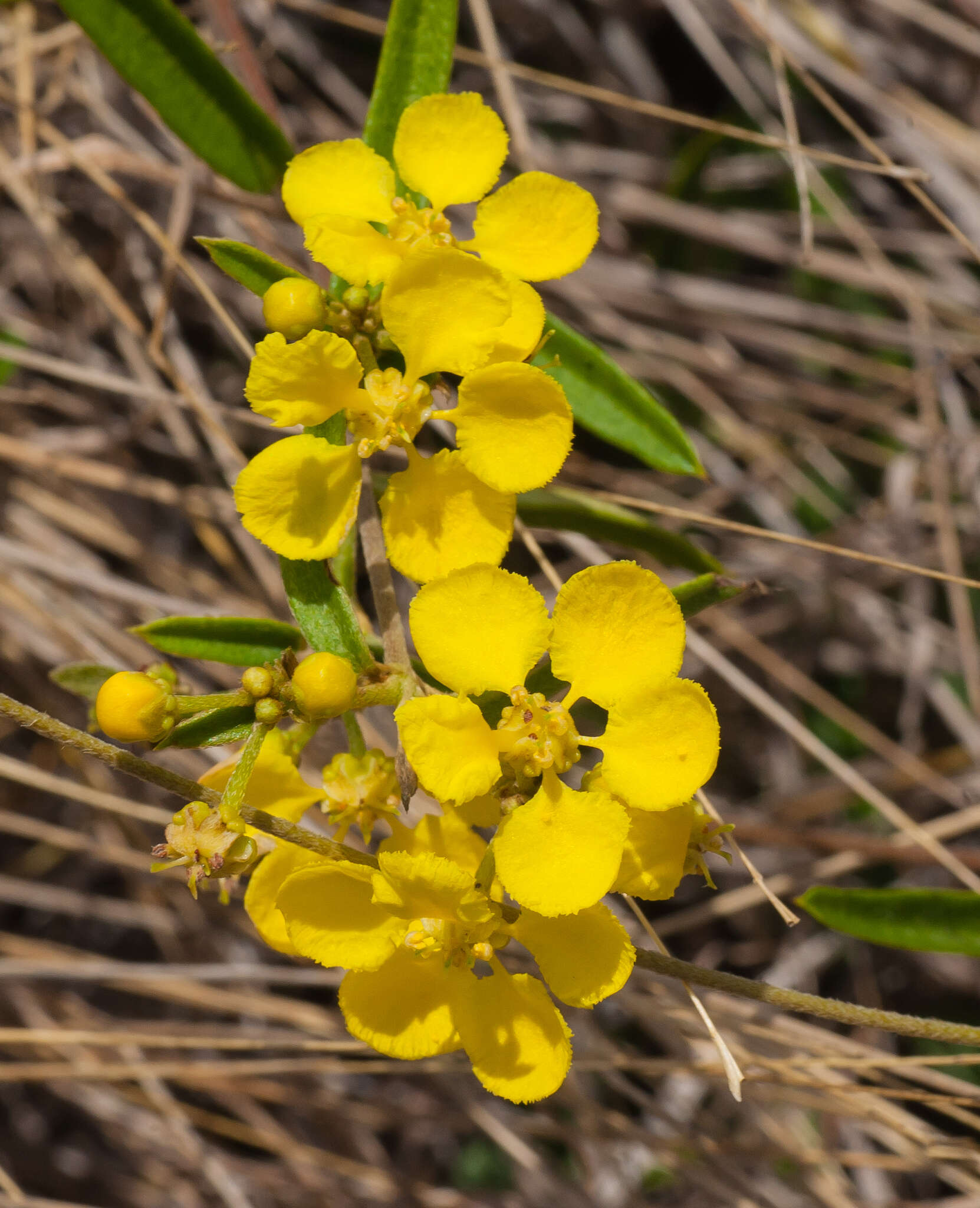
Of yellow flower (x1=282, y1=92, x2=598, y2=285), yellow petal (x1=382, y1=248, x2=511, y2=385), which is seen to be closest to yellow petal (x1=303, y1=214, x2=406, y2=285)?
yellow flower (x1=282, y1=92, x2=598, y2=285)

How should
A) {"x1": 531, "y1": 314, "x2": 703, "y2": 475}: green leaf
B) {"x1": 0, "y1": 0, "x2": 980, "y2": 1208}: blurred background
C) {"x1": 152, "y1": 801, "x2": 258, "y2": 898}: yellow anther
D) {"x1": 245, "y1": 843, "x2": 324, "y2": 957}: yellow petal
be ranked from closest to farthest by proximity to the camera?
{"x1": 152, "y1": 801, "x2": 258, "y2": 898}: yellow anther, {"x1": 245, "y1": 843, "x2": 324, "y2": 957}: yellow petal, {"x1": 531, "y1": 314, "x2": 703, "y2": 475}: green leaf, {"x1": 0, "y1": 0, "x2": 980, "y2": 1208}: blurred background

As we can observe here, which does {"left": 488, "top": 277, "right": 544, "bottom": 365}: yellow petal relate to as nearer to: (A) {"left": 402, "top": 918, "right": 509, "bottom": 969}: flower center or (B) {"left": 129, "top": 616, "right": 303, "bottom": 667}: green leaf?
(B) {"left": 129, "top": 616, "right": 303, "bottom": 667}: green leaf

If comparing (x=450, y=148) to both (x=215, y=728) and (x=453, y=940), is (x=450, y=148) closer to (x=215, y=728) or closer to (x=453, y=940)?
(x=215, y=728)

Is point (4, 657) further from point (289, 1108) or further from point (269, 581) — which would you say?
point (289, 1108)

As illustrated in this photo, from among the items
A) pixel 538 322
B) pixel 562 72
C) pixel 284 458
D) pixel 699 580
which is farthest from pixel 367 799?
pixel 562 72

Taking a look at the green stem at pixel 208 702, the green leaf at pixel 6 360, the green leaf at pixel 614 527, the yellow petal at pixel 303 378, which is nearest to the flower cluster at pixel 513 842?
the green stem at pixel 208 702
